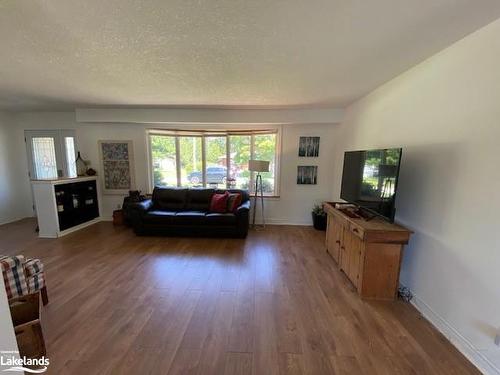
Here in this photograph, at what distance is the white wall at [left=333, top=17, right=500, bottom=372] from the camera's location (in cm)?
155

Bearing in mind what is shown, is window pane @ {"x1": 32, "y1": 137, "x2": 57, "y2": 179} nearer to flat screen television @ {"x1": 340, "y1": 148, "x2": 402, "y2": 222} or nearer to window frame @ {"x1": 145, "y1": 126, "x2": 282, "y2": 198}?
window frame @ {"x1": 145, "y1": 126, "x2": 282, "y2": 198}

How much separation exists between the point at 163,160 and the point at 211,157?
113cm

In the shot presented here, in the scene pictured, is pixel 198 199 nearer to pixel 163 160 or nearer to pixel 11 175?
pixel 163 160

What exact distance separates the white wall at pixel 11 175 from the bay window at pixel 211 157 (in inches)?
120

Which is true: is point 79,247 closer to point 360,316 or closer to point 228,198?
point 228,198

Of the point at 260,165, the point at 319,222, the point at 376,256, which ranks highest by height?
the point at 260,165

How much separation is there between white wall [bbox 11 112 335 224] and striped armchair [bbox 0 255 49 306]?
302cm

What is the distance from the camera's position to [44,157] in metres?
5.10

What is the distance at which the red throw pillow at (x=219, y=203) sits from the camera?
4258 millimetres

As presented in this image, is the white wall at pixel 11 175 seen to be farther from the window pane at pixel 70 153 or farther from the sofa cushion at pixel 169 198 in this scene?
the sofa cushion at pixel 169 198

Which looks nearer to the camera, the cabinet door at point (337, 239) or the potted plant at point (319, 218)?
the cabinet door at point (337, 239)

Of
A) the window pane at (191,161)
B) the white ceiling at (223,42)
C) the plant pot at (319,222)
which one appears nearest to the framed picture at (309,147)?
the plant pot at (319,222)

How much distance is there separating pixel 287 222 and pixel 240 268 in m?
2.25

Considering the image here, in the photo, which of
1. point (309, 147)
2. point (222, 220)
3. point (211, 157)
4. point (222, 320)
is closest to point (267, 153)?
point (309, 147)
